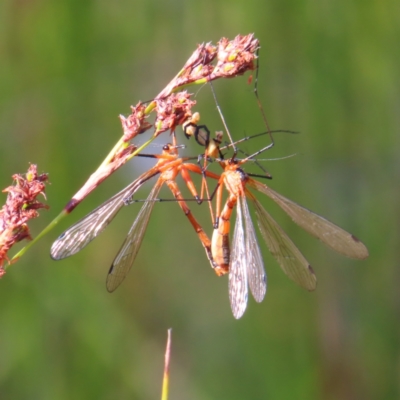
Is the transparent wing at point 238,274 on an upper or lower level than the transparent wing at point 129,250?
lower

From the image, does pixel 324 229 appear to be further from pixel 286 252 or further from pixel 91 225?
pixel 91 225

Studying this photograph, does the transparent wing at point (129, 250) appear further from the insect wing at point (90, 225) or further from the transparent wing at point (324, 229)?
the transparent wing at point (324, 229)

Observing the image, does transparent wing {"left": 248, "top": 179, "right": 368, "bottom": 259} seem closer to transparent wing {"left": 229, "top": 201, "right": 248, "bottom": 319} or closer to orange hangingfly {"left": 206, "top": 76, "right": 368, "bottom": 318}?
orange hangingfly {"left": 206, "top": 76, "right": 368, "bottom": 318}

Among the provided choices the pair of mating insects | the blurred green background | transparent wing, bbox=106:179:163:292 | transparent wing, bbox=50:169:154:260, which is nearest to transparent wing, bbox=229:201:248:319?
the pair of mating insects

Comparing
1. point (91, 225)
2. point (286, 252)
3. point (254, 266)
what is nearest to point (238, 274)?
point (254, 266)

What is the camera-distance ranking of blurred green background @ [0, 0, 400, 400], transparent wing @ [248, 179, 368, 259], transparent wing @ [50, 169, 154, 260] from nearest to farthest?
1. transparent wing @ [50, 169, 154, 260]
2. transparent wing @ [248, 179, 368, 259]
3. blurred green background @ [0, 0, 400, 400]

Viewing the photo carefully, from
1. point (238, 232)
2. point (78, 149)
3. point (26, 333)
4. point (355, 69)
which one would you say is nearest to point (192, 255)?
point (78, 149)

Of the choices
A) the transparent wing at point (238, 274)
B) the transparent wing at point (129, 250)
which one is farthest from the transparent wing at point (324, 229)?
the transparent wing at point (129, 250)
